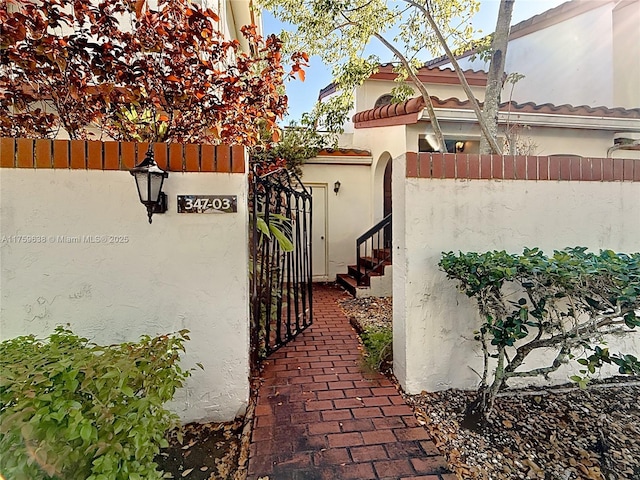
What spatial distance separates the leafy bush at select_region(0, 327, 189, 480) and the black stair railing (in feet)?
20.4

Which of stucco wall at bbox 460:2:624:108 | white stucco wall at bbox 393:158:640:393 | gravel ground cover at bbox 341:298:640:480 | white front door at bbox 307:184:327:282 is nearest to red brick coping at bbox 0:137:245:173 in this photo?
white stucco wall at bbox 393:158:640:393

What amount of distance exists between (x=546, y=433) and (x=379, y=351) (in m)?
1.79

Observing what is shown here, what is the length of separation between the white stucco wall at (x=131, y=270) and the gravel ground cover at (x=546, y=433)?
6.23 feet

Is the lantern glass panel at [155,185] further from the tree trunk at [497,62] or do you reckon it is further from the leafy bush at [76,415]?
the tree trunk at [497,62]

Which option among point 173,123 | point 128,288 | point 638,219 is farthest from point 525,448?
point 173,123

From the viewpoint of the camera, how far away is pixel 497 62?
15.0 ft

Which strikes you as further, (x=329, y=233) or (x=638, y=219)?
(x=329, y=233)

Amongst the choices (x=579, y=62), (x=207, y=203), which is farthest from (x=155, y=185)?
(x=579, y=62)

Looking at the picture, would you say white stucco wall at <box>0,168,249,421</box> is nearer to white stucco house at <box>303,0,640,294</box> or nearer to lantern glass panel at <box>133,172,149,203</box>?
lantern glass panel at <box>133,172,149,203</box>

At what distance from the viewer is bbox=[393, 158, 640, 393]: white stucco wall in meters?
3.29

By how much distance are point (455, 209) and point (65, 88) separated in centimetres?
410

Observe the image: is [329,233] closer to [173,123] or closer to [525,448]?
[173,123]

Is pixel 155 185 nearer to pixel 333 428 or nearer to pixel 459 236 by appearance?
pixel 333 428

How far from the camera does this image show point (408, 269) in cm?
329
